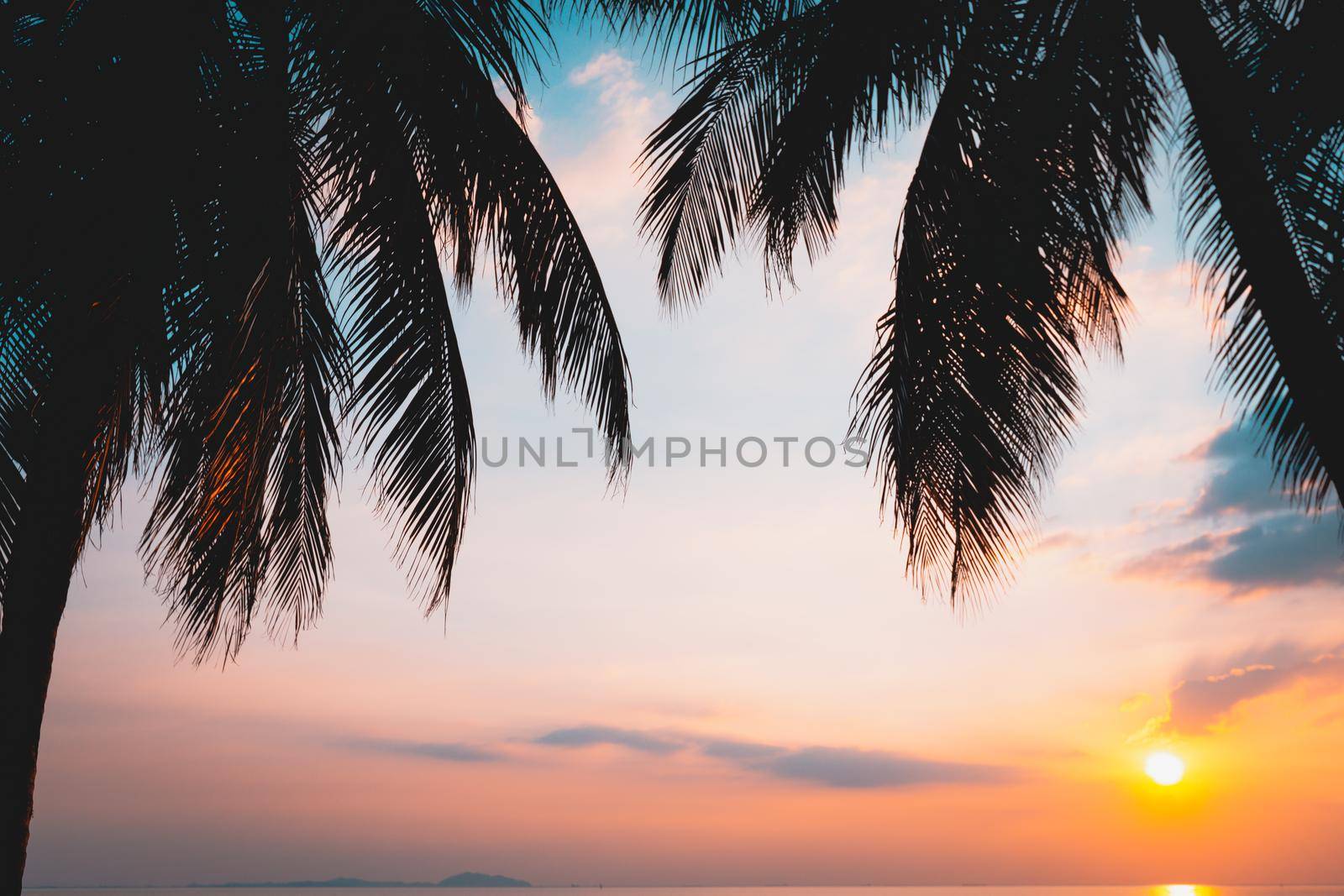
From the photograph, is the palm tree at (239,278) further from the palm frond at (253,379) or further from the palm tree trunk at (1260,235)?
the palm tree trunk at (1260,235)

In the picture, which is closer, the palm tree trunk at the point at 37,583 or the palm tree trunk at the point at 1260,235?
the palm tree trunk at the point at 1260,235

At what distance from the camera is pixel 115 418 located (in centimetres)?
365

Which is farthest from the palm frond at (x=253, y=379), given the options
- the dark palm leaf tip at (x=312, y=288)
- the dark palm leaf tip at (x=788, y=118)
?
the dark palm leaf tip at (x=788, y=118)

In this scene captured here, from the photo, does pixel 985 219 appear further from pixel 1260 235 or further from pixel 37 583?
pixel 37 583

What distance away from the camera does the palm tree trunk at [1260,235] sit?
148 inches

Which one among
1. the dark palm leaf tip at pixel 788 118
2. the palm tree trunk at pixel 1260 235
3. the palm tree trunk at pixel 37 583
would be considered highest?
the dark palm leaf tip at pixel 788 118

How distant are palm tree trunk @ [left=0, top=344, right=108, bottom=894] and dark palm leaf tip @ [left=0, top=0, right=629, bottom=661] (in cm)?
13

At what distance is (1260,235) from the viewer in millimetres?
3932

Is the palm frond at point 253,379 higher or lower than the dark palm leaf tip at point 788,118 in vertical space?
lower

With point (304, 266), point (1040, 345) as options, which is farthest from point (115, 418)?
point (1040, 345)

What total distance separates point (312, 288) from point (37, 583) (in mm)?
2009

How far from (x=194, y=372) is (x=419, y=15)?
2061 mm

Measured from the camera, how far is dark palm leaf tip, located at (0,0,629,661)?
Result: 3.79 m

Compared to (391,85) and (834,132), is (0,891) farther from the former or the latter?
(834,132)
